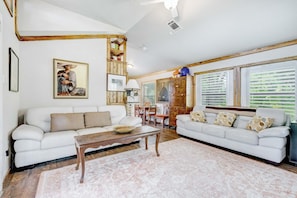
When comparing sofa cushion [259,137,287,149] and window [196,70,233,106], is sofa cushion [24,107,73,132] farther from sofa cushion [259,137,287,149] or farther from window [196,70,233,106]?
window [196,70,233,106]

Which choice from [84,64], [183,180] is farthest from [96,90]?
[183,180]

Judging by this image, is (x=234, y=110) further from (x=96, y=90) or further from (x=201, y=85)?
(x=96, y=90)

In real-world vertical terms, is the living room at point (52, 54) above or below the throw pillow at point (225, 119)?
above

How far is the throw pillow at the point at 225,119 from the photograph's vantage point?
11.1 feet

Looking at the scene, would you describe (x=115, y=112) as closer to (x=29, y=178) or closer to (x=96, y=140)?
(x=96, y=140)

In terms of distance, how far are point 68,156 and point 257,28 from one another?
4.29m

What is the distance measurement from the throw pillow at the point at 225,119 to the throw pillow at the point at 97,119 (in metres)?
2.66

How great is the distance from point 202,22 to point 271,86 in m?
2.16

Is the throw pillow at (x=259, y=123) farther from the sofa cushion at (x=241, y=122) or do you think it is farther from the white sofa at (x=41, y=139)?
the white sofa at (x=41, y=139)

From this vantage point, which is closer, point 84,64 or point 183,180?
point 183,180

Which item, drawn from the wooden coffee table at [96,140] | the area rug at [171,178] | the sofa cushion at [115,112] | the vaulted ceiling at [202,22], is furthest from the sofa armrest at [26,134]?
the vaulted ceiling at [202,22]

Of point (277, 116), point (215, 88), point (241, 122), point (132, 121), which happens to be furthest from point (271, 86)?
point (132, 121)

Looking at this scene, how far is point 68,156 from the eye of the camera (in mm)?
2658

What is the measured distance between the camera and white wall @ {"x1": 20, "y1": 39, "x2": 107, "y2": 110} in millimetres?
3025
